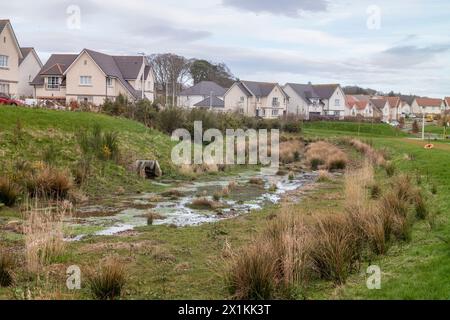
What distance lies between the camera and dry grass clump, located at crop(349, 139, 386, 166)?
2930cm

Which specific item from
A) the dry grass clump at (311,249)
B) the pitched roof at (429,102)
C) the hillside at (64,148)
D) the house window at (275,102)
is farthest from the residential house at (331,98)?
the dry grass clump at (311,249)

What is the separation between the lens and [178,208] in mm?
18250

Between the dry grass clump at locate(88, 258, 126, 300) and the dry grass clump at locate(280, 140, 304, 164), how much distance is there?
1146 inches

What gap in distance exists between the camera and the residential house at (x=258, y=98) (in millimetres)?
88125

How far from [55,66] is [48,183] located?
50.3m

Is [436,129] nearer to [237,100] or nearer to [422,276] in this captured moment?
[237,100]

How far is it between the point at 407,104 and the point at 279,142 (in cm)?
12657

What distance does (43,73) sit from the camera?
6406cm

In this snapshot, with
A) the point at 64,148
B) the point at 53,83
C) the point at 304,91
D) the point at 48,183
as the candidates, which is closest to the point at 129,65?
the point at 53,83

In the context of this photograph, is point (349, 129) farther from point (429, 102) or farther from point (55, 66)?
point (429, 102)

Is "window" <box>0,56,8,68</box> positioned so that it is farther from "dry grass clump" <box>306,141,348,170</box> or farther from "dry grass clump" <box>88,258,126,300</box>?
"dry grass clump" <box>88,258,126,300</box>

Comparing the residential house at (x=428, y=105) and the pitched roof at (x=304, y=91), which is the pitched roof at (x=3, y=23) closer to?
the pitched roof at (x=304, y=91)

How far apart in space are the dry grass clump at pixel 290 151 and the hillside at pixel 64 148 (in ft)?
35.3
